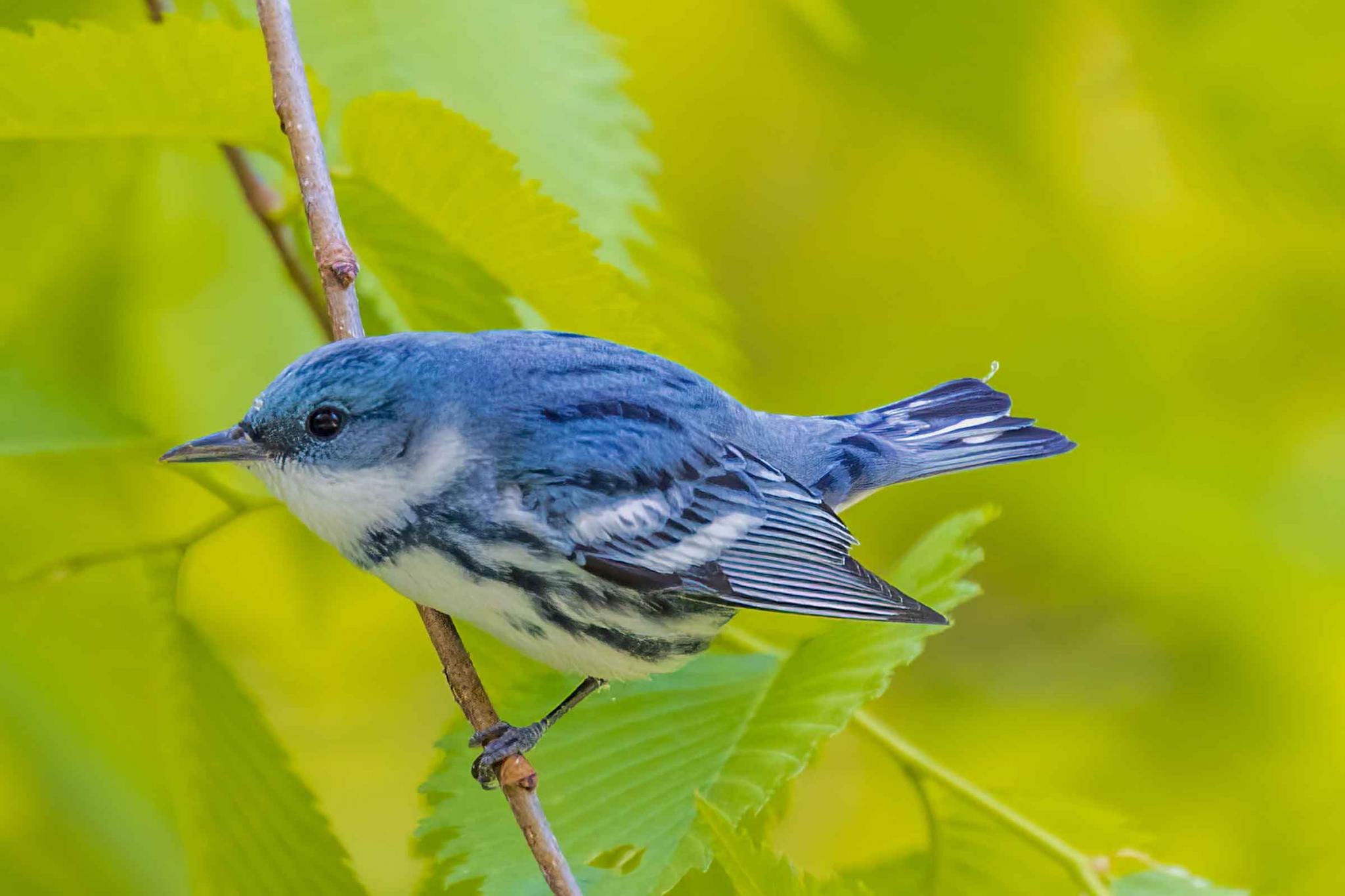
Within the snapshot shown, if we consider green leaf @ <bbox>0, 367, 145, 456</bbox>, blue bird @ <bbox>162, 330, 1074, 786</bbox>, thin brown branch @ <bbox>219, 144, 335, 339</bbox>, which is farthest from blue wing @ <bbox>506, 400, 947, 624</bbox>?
green leaf @ <bbox>0, 367, 145, 456</bbox>

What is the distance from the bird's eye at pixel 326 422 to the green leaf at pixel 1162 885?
3.38 feet

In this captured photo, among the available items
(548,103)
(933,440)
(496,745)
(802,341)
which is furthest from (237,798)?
(802,341)

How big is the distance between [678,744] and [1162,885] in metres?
0.57

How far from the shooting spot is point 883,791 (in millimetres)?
2496

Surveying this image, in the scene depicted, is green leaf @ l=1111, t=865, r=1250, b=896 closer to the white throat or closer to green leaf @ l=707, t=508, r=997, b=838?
green leaf @ l=707, t=508, r=997, b=838

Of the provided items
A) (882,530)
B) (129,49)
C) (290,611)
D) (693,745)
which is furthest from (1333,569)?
(129,49)

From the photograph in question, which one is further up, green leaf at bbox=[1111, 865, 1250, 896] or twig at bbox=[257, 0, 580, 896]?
twig at bbox=[257, 0, 580, 896]

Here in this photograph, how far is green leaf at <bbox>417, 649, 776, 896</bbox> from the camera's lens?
125 centimetres

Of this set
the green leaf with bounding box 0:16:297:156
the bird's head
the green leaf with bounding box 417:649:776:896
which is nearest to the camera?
the green leaf with bounding box 0:16:297:156

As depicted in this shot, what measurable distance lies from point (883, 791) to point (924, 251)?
1.10 m

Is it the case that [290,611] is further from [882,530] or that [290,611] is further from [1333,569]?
[1333,569]

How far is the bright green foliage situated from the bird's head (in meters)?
0.24

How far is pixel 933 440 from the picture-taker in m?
1.97

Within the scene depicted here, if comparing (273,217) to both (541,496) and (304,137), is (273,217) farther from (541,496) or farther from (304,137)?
(541,496)
